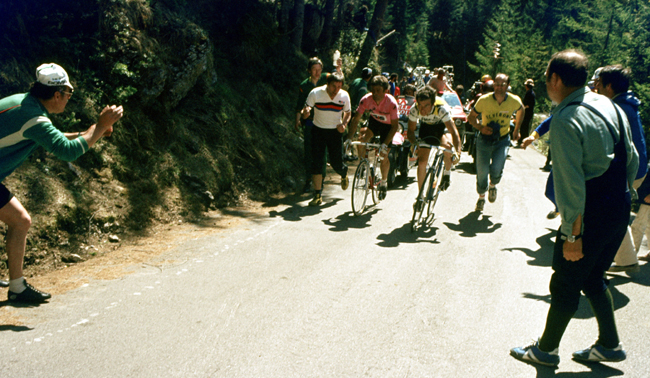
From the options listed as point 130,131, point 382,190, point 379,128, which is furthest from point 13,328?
point 379,128

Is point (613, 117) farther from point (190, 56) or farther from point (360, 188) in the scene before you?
point (190, 56)

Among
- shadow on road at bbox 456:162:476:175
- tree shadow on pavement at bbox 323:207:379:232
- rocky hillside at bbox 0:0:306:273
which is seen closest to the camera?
rocky hillside at bbox 0:0:306:273

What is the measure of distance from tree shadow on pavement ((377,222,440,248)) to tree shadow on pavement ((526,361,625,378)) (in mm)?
3286

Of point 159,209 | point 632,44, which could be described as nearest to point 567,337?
point 159,209

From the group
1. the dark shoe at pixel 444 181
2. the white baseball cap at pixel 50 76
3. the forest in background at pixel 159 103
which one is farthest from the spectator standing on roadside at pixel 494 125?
the white baseball cap at pixel 50 76

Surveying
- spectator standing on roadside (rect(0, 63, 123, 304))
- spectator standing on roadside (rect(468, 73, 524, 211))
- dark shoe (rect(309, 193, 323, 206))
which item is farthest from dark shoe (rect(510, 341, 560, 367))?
dark shoe (rect(309, 193, 323, 206))

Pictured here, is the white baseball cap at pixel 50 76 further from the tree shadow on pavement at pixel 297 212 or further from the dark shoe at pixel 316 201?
the dark shoe at pixel 316 201

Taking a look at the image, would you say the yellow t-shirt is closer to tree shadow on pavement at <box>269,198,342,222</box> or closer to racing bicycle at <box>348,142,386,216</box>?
racing bicycle at <box>348,142,386,216</box>

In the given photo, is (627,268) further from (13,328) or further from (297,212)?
(13,328)

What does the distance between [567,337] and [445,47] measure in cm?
7412

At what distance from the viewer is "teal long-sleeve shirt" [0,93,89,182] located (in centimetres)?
423

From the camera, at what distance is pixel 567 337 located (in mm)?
4391

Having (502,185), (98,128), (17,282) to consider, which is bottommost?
(502,185)

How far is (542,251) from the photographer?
22.9 ft
